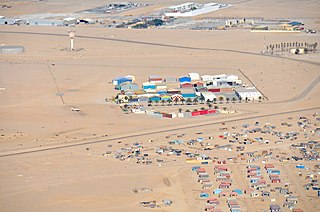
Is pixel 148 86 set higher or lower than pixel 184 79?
higher

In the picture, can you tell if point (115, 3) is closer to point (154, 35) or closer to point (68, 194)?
point (154, 35)

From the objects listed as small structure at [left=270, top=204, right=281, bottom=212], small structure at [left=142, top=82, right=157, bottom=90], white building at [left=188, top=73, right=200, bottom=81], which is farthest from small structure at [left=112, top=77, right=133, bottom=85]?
small structure at [left=270, top=204, right=281, bottom=212]

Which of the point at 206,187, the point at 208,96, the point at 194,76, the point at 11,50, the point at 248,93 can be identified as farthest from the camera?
the point at 11,50

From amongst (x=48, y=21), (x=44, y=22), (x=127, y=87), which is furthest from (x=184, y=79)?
(x=48, y=21)

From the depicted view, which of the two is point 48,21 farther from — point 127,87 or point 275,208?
point 275,208

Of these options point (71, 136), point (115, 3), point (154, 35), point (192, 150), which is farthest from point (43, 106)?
point (115, 3)

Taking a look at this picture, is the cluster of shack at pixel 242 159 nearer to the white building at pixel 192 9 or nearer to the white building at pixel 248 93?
the white building at pixel 248 93
